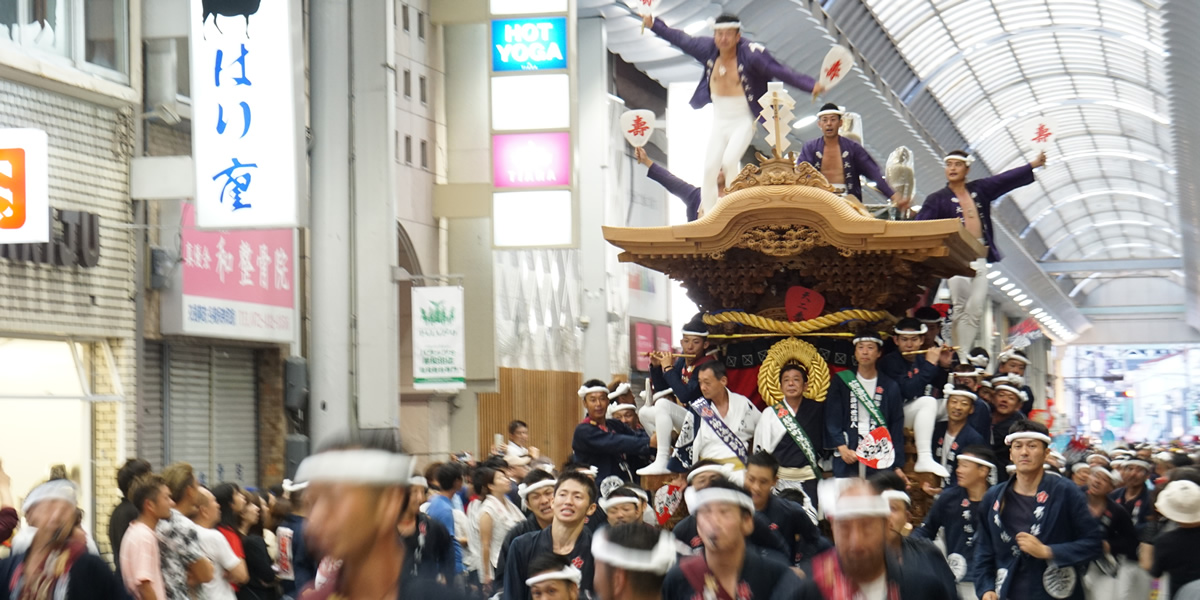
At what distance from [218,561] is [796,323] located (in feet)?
16.7

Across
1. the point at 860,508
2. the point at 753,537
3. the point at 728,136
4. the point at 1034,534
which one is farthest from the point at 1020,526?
the point at 728,136

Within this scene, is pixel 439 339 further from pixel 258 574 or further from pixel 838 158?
pixel 258 574

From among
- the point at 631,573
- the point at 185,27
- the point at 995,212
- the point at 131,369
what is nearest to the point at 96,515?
the point at 131,369

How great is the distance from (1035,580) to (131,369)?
9.49 m

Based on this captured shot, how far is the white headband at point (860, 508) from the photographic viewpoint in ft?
16.3

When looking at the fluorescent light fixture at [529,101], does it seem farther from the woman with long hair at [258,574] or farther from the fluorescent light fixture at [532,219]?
the woman with long hair at [258,574]

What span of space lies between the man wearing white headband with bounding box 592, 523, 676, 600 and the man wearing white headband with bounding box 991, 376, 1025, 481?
7.26 meters

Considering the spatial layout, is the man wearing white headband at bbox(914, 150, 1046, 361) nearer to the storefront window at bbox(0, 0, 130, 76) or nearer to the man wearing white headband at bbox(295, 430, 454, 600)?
the storefront window at bbox(0, 0, 130, 76)

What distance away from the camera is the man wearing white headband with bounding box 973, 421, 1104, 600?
8.07 m

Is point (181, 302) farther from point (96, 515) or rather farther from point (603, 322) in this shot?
point (603, 322)

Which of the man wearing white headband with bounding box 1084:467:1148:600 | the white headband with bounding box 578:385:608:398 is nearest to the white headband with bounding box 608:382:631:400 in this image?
the white headband with bounding box 578:385:608:398

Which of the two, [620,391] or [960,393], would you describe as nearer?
[960,393]

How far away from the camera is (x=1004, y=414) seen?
1177 centimetres

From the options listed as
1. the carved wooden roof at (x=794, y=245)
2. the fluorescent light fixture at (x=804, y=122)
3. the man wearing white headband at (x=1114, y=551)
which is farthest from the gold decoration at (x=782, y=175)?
the fluorescent light fixture at (x=804, y=122)
